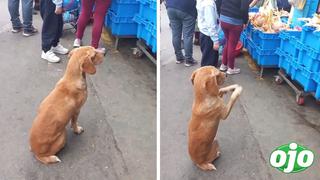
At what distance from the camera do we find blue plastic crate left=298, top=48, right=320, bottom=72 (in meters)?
3.81

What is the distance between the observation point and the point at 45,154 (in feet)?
10.1

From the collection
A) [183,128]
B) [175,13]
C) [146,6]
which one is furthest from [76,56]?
[175,13]

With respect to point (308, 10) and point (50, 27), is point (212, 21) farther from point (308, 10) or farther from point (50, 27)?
point (50, 27)

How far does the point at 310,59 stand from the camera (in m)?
3.92

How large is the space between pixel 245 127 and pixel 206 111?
1.06m

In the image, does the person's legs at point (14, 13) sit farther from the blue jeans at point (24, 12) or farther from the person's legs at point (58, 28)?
the person's legs at point (58, 28)

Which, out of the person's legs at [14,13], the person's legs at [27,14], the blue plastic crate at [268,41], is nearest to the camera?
the blue plastic crate at [268,41]

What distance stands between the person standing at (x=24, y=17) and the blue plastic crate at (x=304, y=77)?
11.3 ft

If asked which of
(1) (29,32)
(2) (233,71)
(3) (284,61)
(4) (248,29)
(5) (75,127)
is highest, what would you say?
(4) (248,29)

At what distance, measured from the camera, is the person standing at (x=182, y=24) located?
455 cm

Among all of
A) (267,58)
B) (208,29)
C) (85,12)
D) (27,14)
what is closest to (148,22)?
(208,29)

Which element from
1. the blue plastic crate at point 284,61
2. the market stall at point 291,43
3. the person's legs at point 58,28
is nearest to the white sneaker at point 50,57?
the person's legs at point 58,28

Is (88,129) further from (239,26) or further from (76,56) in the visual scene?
(239,26)

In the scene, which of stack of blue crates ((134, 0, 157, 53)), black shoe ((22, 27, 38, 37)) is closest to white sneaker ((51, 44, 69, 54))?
black shoe ((22, 27, 38, 37))
